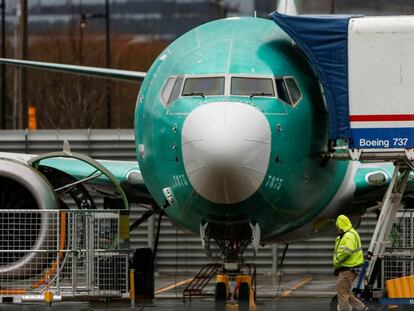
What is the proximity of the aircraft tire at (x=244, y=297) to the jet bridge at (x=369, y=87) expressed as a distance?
162cm

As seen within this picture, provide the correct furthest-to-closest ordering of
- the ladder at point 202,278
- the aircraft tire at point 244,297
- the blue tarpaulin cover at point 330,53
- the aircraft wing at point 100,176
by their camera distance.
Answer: the aircraft wing at point 100,176 → the ladder at point 202,278 → the aircraft tire at point 244,297 → the blue tarpaulin cover at point 330,53

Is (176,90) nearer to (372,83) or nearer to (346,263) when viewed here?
(372,83)

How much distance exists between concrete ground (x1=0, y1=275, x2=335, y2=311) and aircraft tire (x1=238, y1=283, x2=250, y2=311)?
44 centimetres

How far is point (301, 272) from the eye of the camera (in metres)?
30.1

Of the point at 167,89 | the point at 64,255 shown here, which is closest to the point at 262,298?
the point at 64,255

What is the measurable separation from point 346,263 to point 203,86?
2.82 metres

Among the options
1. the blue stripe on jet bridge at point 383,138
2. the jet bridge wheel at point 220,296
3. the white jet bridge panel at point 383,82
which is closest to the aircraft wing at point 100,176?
the jet bridge wheel at point 220,296

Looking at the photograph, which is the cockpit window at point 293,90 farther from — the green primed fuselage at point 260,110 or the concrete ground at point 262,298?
the concrete ground at point 262,298

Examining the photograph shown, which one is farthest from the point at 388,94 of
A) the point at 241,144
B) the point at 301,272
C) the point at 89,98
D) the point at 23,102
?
the point at 89,98

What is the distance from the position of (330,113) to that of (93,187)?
601cm

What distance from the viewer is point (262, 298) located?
2228 cm

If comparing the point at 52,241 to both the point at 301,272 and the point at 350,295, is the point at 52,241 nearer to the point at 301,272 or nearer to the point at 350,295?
the point at 350,295

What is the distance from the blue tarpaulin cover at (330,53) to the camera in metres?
15.9

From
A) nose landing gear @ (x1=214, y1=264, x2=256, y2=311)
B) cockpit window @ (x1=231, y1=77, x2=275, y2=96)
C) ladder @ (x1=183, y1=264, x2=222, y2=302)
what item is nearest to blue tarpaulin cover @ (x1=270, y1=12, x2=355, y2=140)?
cockpit window @ (x1=231, y1=77, x2=275, y2=96)
